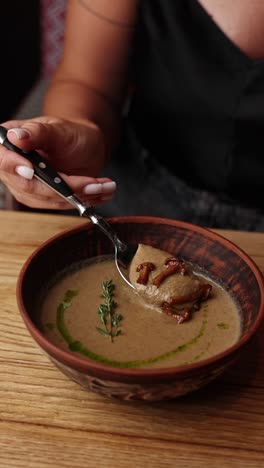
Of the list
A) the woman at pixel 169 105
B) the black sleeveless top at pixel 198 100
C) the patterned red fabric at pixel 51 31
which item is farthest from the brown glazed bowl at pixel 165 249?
the patterned red fabric at pixel 51 31

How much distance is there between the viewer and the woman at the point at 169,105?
1.44 metres

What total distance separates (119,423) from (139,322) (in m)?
0.16

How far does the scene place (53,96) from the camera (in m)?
1.67

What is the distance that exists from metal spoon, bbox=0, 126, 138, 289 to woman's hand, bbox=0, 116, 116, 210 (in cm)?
1

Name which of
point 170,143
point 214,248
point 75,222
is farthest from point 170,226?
point 170,143

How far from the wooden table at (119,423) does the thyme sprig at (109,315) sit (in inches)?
3.6

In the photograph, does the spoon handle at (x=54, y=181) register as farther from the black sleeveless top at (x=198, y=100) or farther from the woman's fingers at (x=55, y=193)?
the black sleeveless top at (x=198, y=100)

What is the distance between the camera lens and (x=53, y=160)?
4.16ft

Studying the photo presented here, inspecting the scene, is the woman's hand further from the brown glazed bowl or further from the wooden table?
the wooden table

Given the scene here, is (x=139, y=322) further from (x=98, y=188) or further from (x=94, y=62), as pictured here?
(x=94, y=62)

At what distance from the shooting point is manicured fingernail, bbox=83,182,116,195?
3.70 feet

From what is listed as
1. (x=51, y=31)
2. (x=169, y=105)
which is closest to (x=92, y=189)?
(x=169, y=105)

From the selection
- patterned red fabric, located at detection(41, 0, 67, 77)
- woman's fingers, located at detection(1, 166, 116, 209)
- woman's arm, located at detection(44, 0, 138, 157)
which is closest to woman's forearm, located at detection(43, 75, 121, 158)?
woman's arm, located at detection(44, 0, 138, 157)

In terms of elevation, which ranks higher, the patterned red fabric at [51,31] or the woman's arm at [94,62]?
the woman's arm at [94,62]
